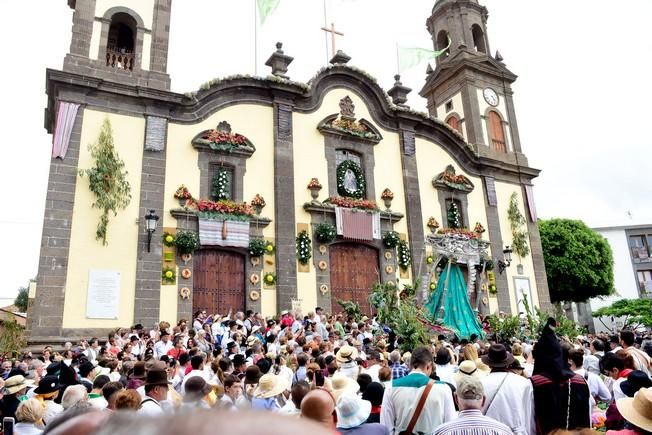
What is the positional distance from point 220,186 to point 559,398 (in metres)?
14.5

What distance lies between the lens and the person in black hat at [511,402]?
486cm

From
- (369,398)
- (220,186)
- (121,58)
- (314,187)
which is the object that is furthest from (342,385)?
(121,58)

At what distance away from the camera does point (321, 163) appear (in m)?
20.2

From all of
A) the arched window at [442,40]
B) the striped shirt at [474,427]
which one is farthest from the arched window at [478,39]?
the striped shirt at [474,427]

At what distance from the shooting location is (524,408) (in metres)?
4.91

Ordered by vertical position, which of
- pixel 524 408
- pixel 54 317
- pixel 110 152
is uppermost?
pixel 110 152

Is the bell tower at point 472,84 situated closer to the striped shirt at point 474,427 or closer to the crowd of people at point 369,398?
the crowd of people at point 369,398

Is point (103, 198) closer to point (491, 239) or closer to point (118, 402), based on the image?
point (118, 402)

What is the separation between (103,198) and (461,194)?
49.0ft

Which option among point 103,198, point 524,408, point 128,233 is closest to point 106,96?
point 103,198

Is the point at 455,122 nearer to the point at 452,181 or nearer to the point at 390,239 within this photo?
the point at 452,181

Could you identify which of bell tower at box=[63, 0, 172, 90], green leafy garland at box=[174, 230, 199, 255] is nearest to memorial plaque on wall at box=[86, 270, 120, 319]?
green leafy garland at box=[174, 230, 199, 255]

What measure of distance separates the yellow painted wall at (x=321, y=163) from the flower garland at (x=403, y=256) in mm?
701

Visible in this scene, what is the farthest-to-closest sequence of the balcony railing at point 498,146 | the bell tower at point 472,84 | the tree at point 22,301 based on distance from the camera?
the tree at point 22,301
the balcony railing at point 498,146
the bell tower at point 472,84
